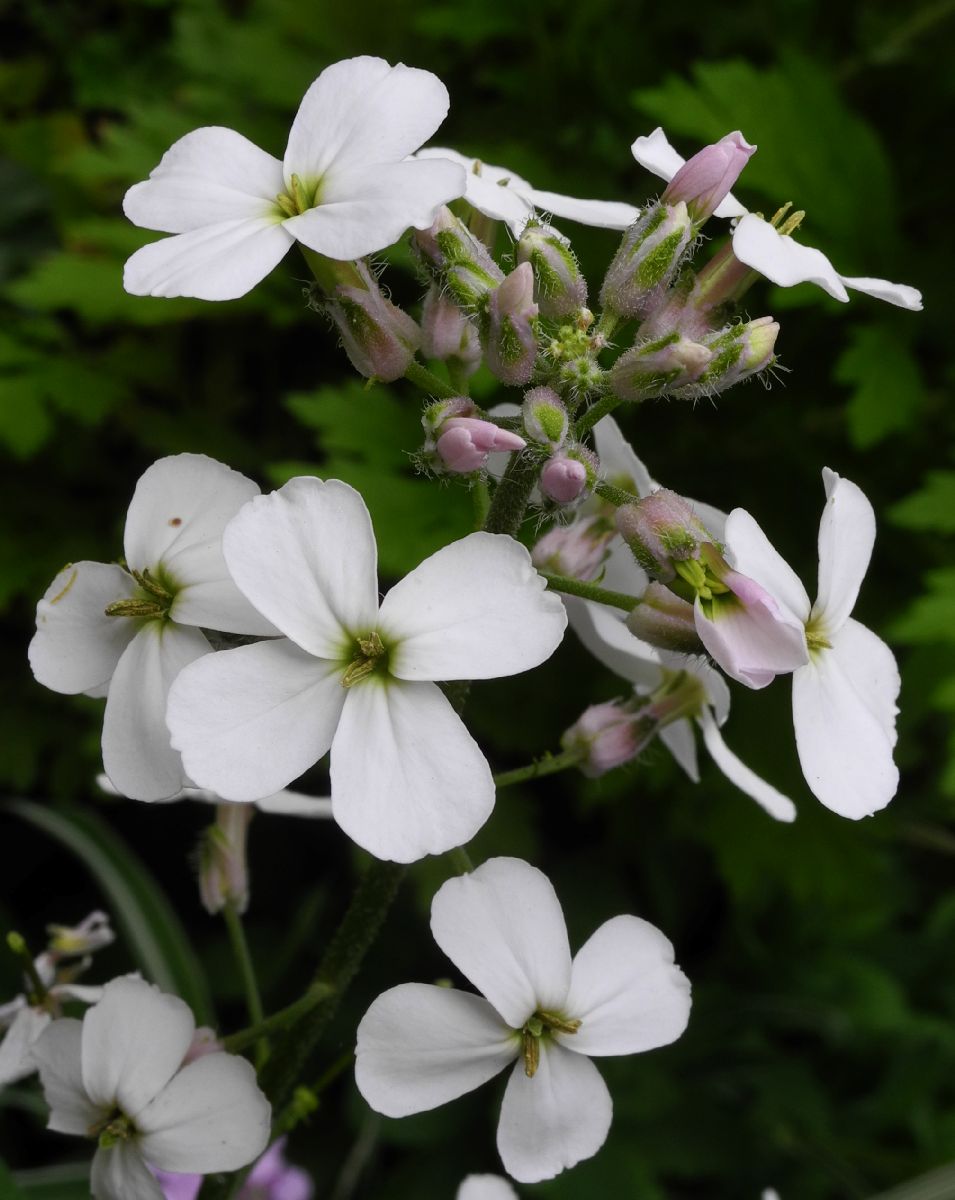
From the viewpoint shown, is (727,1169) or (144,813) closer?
(727,1169)

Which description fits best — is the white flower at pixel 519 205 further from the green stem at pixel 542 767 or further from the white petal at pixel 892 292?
the green stem at pixel 542 767

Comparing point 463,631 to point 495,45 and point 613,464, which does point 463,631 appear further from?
point 495,45

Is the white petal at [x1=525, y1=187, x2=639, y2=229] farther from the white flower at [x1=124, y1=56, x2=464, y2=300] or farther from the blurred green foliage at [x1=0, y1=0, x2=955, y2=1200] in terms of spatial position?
the blurred green foliage at [x1=0, y1=0, x2=955, y2=1200]

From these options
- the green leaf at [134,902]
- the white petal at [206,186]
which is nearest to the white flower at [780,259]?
the white petal at [206,186]

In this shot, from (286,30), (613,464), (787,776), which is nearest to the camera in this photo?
(613,464)

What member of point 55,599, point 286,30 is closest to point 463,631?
point 55,599

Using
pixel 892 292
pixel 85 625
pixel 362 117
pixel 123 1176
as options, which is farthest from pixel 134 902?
pixel 892 292
